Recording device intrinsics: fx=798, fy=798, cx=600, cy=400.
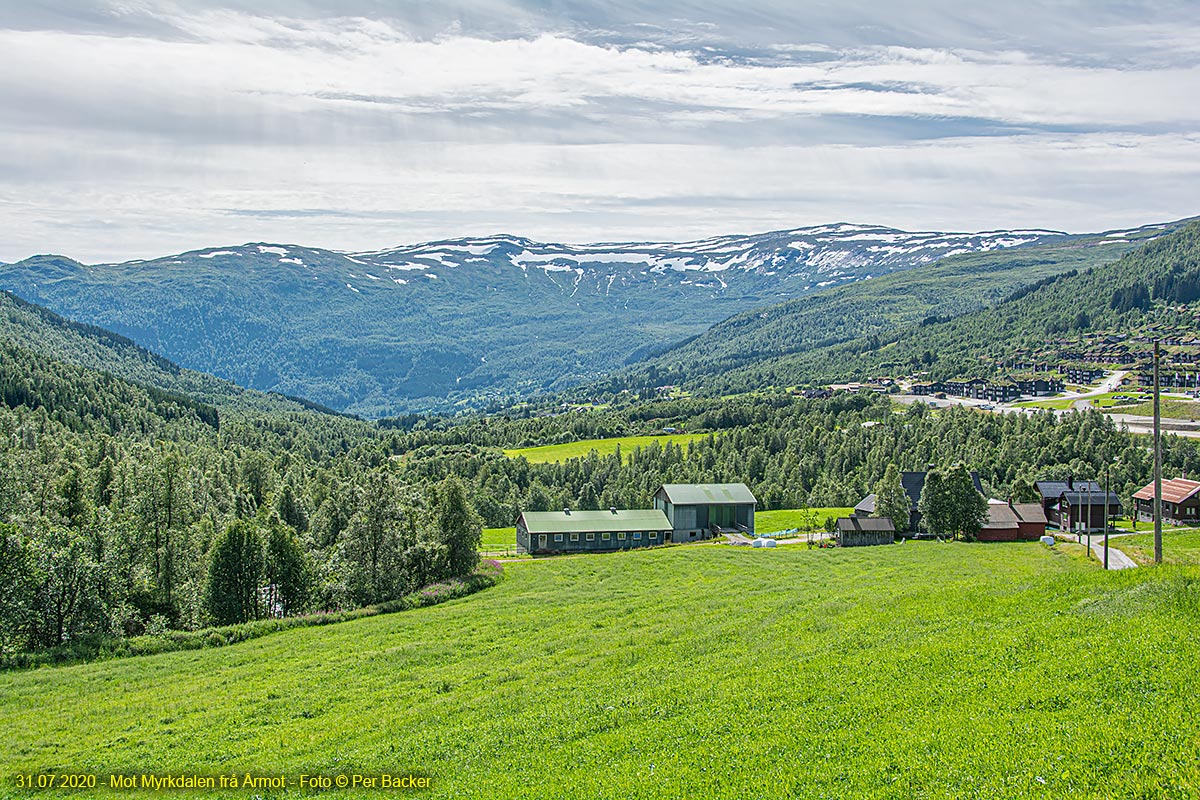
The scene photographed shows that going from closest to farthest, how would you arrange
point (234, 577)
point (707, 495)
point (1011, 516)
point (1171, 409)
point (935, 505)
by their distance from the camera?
1. point (234, 577)
2. point (935, 505)
3. point (1011, 516)
4. point (707, 495)
5. point (1171, 409)

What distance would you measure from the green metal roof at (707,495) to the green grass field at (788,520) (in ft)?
15.8

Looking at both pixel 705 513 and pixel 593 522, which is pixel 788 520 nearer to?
pixel 705 513

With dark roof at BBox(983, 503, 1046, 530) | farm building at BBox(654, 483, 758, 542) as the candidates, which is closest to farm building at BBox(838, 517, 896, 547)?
dark roof at BBox(983, 503, 1046, 530)

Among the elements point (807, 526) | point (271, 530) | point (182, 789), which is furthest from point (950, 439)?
point (182, 789)

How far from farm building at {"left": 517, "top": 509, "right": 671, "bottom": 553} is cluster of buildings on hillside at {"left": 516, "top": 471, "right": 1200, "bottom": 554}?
0.11 meters

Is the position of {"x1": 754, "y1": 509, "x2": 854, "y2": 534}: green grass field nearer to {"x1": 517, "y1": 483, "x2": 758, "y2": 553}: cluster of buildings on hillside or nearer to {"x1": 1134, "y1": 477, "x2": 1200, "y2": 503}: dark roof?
{"x1": 517, "y1": 483, "x2": 758, "y2": 553}: cluster of buildings on hillside

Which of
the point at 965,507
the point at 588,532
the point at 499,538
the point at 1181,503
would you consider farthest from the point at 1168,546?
the point at 499,538

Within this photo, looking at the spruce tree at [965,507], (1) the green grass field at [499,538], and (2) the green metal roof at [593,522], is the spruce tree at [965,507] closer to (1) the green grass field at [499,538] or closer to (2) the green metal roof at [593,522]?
(2) the green metal roof at [593,522]

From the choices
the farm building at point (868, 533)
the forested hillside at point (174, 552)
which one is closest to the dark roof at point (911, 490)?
the farm building at point (868, 533)

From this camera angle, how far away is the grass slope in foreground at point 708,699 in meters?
17.0

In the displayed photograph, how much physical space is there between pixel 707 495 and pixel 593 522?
14.4 meters

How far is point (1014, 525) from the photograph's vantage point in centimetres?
7706

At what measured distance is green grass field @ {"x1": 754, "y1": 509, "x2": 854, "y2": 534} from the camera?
97.0 meters

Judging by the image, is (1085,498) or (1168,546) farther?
(1085,498)
